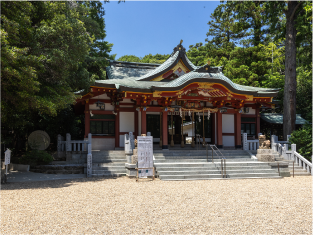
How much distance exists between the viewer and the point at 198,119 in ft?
54.2

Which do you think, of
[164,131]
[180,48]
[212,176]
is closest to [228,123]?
[164,131]

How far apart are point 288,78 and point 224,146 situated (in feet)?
18.6

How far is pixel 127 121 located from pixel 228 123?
638 centimetres

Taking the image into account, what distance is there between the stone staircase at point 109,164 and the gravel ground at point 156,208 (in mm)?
1793

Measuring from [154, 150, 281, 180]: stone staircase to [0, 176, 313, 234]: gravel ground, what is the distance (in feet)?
3.73

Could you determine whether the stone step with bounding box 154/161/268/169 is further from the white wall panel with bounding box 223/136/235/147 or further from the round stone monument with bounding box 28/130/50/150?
the round stone monument with bounding box 28/130/50/150

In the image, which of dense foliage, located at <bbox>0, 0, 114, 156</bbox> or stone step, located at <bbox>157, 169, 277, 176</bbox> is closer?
dense foliage, located at <bbox>0, 0, 114, 156</bbox>

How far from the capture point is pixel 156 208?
593cm

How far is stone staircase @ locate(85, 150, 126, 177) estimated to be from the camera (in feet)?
36.4

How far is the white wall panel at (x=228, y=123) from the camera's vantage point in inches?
642

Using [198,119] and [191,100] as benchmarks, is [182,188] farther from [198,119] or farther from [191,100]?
[198,119]

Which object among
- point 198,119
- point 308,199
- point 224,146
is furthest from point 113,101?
point 308,199

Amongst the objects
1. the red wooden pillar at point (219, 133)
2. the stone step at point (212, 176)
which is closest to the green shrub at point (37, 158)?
the stone step at point (212, 176)

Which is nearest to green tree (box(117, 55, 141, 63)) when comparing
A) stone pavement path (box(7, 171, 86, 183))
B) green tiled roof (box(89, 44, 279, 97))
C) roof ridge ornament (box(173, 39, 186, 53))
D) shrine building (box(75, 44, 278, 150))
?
green tiled roof (box(89, 44, 279, 97))
